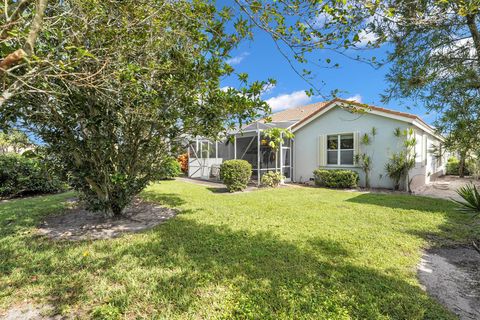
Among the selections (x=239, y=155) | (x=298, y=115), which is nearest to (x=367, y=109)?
(x=239, y=155)

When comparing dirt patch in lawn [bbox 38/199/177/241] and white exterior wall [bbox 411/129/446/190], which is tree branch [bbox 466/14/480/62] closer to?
dirt patch in lawn [bbox 38/199/177/241]

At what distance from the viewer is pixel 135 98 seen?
4.24m

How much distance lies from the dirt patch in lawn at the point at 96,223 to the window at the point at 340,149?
10120 mm

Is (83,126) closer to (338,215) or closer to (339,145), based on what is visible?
(338,215)

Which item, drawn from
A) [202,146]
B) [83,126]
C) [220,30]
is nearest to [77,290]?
[83,126]

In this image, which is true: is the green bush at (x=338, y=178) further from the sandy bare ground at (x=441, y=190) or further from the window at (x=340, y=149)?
the sandy bare ground at (x=441, y=190)

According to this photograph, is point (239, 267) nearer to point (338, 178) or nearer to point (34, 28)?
point (34, 28)

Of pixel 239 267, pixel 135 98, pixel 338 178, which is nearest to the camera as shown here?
pixel 239 267

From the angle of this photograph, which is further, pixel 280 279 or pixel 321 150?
pixel 321 150

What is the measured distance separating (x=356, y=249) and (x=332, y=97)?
3037 mm

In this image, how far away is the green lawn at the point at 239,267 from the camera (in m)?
2.81

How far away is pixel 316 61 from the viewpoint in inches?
133

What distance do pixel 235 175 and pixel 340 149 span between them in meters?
6.65

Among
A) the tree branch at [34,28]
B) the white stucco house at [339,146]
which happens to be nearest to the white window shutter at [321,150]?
the white stucco house at [339,146]
